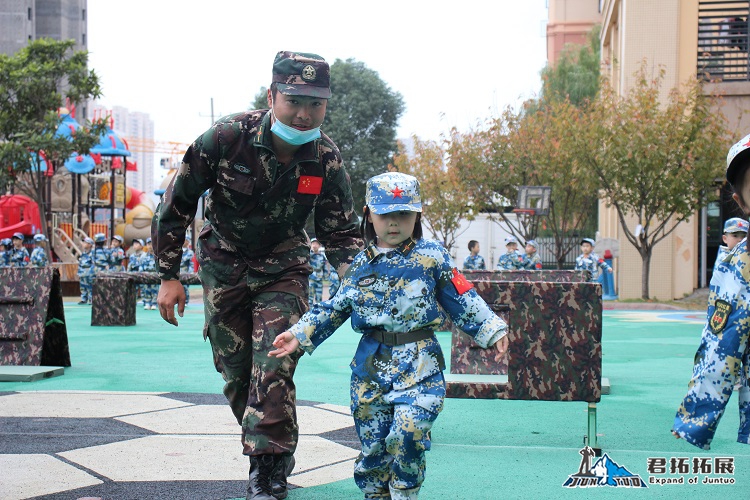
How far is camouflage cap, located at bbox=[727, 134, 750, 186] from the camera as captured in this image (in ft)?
11.6

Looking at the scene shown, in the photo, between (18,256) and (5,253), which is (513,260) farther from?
(5,253)

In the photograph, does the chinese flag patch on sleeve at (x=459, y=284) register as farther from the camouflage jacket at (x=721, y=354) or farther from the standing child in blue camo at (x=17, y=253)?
the standing child in blue camo at (x=17, y=253)

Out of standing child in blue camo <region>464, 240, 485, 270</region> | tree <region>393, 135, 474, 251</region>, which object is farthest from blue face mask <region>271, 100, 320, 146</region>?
tree <region>393, 135, 474, 251</region>

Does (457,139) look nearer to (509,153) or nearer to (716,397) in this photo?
(509,153)

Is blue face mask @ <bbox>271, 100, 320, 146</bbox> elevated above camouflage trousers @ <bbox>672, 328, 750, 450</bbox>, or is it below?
above

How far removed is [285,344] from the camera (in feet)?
13.4

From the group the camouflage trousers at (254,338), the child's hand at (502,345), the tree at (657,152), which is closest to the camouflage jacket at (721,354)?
the child's hand at (502,345)

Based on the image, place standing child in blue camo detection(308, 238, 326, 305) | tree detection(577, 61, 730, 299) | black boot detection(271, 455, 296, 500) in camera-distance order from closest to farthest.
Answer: black boot detection(271, 455, 296, 500)
standing child in blue camo detection(308, 238, 326, 305)
tree detection(577, 61, 730, 299)

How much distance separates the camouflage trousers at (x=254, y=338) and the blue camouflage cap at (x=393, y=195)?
2.76ft

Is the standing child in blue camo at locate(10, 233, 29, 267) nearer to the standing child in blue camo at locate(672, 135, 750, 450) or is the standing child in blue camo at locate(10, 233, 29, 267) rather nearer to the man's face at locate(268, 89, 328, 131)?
the man's face at locate(268, 89, 328, 131)

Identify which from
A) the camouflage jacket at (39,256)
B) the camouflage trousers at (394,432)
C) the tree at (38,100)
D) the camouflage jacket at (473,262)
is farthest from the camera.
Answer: the tree at (38,100)

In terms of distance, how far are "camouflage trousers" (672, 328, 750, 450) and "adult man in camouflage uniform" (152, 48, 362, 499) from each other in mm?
1880

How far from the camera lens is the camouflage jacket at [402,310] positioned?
404 cm

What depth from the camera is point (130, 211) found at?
55.8 meters
